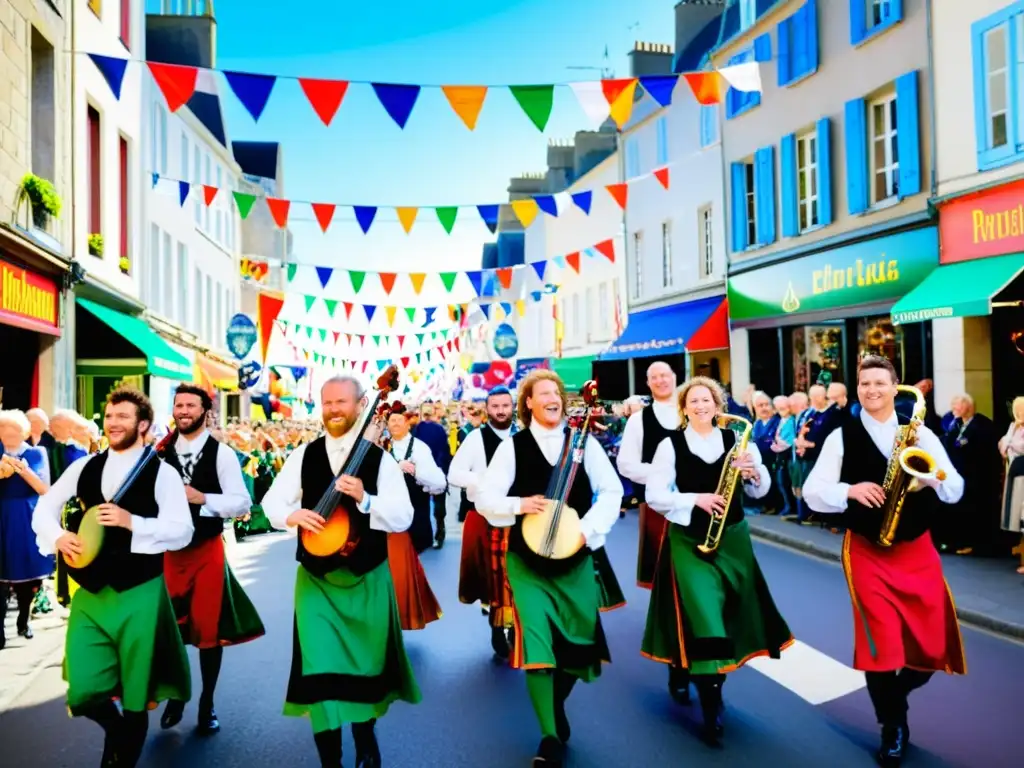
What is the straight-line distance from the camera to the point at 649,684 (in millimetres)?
5902

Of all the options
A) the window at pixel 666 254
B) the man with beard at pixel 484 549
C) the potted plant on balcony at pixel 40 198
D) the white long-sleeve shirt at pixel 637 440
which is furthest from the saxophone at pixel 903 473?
the window at pixel 666 254

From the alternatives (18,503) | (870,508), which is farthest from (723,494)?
(18,503)

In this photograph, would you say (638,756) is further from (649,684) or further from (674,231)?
(674,231)

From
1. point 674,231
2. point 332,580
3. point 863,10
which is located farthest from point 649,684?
point 674,231

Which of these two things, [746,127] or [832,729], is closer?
[832,729]

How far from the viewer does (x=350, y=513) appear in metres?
4.41

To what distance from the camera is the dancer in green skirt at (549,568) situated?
4559 millimetres

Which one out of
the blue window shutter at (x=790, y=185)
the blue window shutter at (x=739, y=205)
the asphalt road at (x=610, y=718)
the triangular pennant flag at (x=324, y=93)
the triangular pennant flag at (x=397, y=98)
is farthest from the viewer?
the blue window shutter at (x=739, y=205)

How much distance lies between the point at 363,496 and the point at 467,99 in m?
6.96

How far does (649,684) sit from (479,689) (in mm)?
1056

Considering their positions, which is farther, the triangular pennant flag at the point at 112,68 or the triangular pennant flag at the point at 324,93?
the triangular pennant flag at the point at 112,68

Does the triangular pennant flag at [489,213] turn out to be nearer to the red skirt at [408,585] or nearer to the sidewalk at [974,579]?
the sidewalk at [974,579]

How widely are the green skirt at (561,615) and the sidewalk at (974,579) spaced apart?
3860 millimetres

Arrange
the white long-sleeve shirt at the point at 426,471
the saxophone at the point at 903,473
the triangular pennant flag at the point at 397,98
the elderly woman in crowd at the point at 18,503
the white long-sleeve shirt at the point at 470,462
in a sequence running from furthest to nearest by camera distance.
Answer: the triangular pennant flag at the point at 397,98 → the white long-sleeve shirt at the point at 426,471 → the elderly woman in crowd at the point at 18,503 → the white long-sleeve shirt at the point at 470,462 → the saxophone at the point at 903,473
